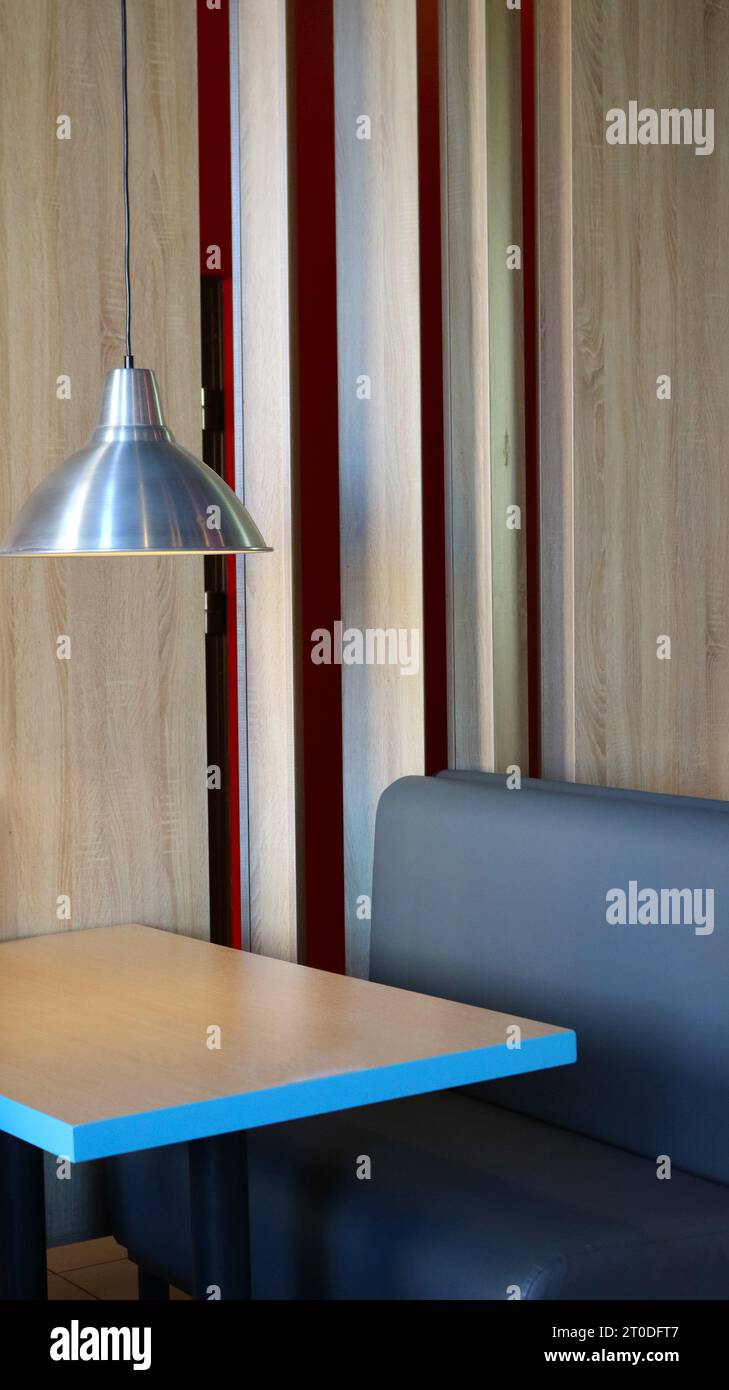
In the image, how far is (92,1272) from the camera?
303 centimetres

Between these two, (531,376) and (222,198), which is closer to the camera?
(531,376)

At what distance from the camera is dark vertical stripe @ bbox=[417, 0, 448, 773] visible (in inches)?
127

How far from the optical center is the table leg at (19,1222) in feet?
7.11

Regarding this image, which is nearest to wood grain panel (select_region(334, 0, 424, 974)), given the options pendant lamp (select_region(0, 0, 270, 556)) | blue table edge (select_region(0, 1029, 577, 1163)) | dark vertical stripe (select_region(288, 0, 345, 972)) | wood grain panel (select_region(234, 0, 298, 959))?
dark vertical stripe (select_region(288, 0, 345, 972))

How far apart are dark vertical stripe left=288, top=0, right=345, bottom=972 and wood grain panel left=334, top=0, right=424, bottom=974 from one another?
0.19 ft

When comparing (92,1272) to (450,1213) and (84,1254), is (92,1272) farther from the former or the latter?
(450,1213)

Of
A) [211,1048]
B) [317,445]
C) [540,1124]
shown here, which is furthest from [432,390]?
[211,1048]

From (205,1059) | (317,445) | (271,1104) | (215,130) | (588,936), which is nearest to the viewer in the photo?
(271,1104)

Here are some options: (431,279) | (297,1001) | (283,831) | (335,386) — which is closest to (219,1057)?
(297,1001)

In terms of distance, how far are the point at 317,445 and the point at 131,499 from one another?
1.19 m

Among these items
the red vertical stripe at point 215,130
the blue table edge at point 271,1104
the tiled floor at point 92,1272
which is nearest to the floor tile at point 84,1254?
the tiled floor at point 92,1272

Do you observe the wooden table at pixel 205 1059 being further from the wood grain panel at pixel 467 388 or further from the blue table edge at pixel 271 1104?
the wood grain panel at pixel 467 388

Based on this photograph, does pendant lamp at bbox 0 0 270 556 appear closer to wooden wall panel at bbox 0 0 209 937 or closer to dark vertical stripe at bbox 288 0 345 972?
wooden wall panel at bbox 0 0 209 937

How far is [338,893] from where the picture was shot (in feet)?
10.8
